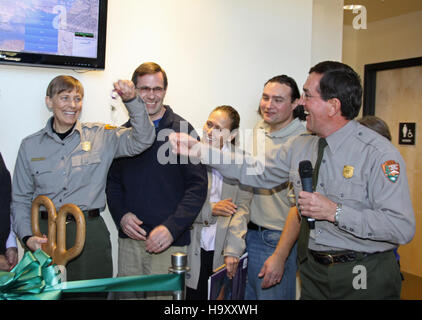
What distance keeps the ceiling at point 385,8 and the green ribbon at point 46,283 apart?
4544 millimetres

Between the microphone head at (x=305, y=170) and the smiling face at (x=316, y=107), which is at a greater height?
the smiling face at (x=316, y=107)

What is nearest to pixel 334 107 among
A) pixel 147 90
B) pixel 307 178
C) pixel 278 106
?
pixel 307 178

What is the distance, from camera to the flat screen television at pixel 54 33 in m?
2.33

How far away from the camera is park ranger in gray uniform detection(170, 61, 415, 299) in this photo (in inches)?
67.3

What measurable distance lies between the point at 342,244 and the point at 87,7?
1.96 metres

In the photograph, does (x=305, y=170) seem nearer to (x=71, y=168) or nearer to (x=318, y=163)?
(x=318, y=163)

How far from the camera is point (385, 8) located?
507 centimetres

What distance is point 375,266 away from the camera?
1801mm

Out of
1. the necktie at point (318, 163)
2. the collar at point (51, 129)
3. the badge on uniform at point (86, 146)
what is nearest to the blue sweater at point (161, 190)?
the badge on uniform at point (86, 146)

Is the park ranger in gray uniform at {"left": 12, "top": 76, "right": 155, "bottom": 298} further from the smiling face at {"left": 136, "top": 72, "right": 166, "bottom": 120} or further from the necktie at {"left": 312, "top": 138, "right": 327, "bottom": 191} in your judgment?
the necktie at {"left": 312, "top": 138, "right": 327, "bottom": 191}

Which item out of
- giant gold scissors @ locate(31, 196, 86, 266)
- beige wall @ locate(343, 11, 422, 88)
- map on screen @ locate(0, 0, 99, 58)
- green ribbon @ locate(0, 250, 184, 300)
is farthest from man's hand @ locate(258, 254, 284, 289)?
beige wall @ locate(343, 11, 422, 88)

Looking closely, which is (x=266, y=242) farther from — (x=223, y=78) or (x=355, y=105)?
(x=223, y=78)

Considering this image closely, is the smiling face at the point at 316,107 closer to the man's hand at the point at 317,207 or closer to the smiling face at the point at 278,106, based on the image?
the man's hand at the point at 317,207

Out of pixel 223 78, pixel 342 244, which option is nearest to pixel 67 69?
pixel 223 78
